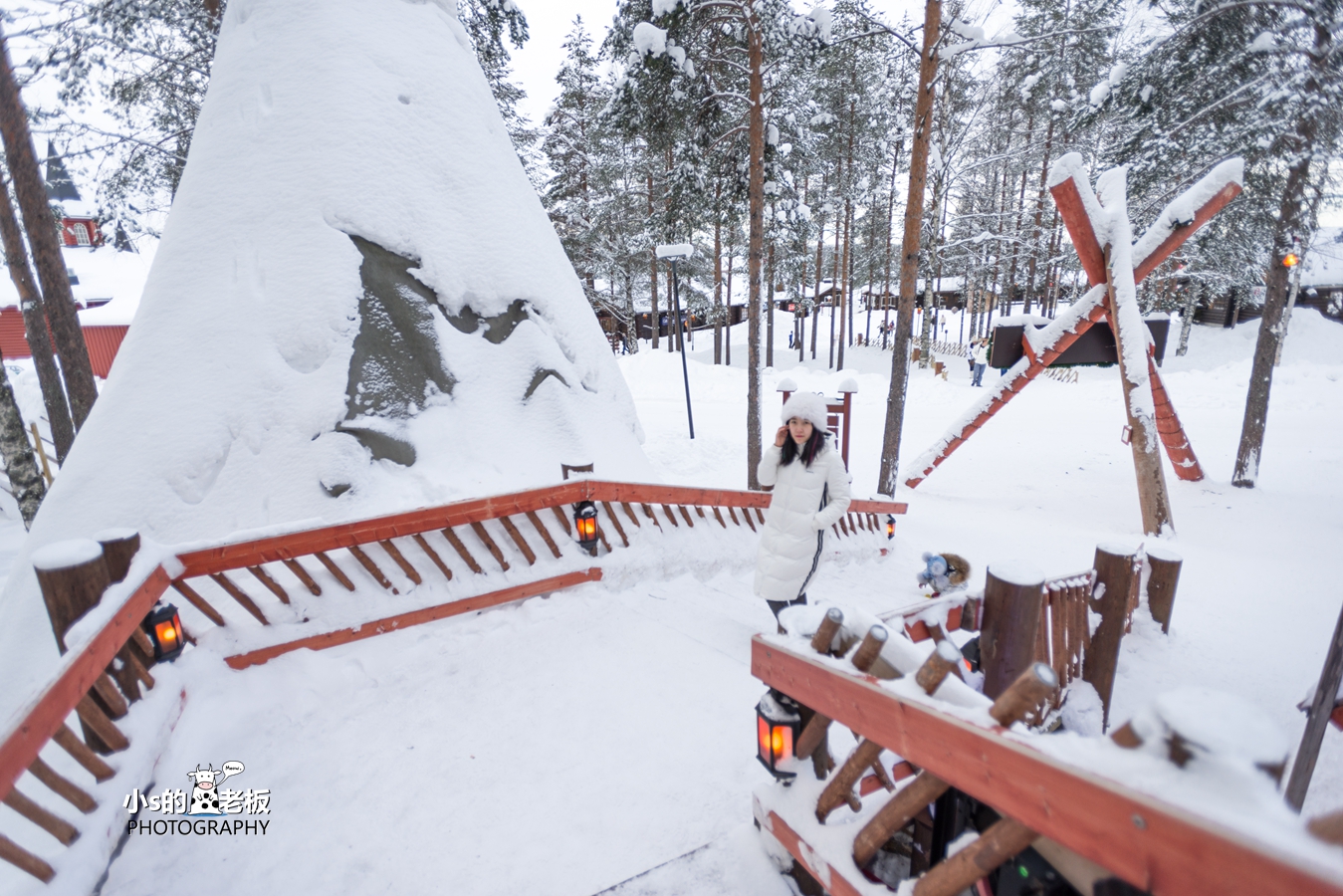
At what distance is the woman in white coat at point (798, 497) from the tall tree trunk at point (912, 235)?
5096mm

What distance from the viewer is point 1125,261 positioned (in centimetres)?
715

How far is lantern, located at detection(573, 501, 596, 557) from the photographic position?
462 centimetres

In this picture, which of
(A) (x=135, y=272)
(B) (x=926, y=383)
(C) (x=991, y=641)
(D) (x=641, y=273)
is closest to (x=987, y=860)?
(C) (x=991, y=641)

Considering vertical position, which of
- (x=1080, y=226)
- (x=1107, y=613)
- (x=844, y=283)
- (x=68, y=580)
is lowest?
(x=1107, y=613)

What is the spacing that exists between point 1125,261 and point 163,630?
1023 centimetres

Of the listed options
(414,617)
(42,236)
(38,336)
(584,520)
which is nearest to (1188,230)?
(584,520)

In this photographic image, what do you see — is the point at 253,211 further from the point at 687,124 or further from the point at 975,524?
the point at 975,524

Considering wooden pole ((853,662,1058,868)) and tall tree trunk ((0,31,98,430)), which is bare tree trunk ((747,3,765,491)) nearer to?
wooden pole ((853,662,1058,868))

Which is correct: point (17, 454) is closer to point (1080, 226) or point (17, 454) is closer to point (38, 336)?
point (38, 336)

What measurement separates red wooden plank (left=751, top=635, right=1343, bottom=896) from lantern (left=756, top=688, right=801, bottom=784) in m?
0.39

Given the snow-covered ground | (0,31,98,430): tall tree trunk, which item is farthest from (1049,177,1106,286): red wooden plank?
(0,31,98,430): tall tree trunk

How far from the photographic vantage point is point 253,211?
5.39 metres

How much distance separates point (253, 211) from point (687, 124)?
684 cm

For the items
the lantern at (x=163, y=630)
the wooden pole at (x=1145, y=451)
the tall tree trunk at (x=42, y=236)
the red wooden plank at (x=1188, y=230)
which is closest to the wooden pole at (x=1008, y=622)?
the lantern at (x=163, y=630)
